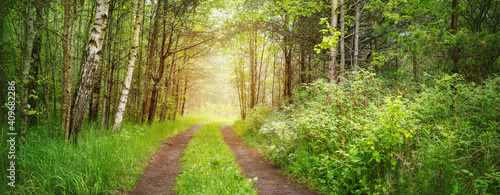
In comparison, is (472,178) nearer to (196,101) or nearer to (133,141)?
(133,141)

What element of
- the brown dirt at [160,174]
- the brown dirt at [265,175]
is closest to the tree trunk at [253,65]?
the brown dirt at [265,175]

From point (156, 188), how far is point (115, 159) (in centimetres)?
119

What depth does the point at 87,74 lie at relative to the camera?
197 inches

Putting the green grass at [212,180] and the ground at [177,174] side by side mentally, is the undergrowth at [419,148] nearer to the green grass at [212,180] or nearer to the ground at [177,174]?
the ground at [177,174]

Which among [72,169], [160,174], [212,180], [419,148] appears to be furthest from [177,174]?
[419,148]

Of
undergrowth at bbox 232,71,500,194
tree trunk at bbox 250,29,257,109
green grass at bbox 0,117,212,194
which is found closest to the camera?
undergrowth at bbox 232,71,500,194

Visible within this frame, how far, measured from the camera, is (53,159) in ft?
13.4

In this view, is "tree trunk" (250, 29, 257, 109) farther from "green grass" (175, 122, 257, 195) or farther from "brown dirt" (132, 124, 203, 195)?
"green grass" (175, 122, 257, 195)

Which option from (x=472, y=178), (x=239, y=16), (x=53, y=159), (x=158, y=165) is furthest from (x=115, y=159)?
(x=239, y=16)

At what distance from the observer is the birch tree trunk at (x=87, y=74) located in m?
5.00

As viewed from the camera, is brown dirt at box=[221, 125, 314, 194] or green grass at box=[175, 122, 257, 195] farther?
brown dirt at box=[221, 125, 314, 194]

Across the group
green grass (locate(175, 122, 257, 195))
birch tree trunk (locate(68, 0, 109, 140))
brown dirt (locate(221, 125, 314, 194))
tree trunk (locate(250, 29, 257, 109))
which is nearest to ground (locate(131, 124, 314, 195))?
brown dirt (locate(221, 125, 314, 194))

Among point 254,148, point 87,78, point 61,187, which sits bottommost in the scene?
point 254,148

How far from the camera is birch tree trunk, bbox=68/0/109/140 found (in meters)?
5.00
